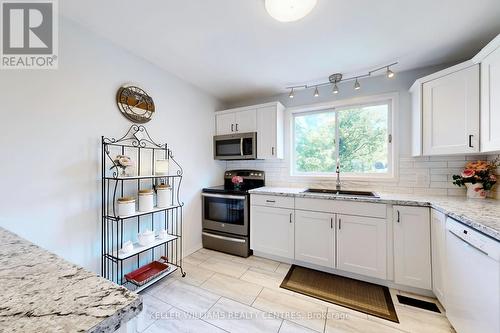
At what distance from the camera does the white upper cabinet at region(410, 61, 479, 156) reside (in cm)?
174

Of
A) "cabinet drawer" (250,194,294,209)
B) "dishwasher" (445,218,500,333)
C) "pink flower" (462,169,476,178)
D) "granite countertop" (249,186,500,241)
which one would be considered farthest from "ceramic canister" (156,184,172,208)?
"pink flower" (462,169,476,178)

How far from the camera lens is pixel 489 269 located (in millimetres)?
1050

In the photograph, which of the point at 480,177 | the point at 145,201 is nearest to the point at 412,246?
the point at 480,177

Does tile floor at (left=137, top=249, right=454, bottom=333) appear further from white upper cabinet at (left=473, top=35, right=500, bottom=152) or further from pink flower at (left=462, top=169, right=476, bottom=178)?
white upper cabinet at (left=473, top=35, right=500, bottom=152)

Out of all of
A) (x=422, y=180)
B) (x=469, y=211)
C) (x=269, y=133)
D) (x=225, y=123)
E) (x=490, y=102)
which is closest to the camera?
(x=469, y=211)

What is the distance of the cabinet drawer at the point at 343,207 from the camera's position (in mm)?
1996

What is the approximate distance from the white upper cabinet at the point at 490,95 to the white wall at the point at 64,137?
9.97ft

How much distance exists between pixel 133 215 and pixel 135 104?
3.67 feet

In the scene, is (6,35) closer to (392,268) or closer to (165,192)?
(165,192)

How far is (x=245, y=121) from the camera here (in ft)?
9.99

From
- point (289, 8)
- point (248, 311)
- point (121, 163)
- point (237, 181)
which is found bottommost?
point (248, 311)

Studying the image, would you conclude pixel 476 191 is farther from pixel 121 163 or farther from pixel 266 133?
pixel 121 163

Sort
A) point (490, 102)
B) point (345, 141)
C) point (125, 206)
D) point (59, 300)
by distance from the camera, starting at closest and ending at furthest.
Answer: point (59, 300), point (490, 102), point (125, 206), point (345, 141)

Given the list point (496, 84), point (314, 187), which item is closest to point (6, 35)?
point (314, 187)
